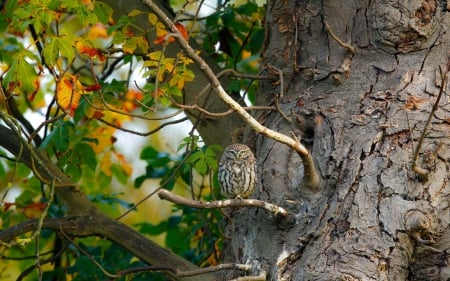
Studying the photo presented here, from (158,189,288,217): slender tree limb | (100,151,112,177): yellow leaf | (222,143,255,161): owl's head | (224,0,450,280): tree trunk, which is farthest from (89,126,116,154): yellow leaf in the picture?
(158,189,288,217): slender tree limb

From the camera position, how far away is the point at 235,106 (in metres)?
3.62

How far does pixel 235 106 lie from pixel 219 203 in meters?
0.41

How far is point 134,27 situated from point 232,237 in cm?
166

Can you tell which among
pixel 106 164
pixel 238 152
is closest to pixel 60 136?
pixel 238 152

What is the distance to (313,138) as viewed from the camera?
4.39m

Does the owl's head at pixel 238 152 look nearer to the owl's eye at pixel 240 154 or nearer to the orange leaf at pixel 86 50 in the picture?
the owl's eye at pixel 240 154

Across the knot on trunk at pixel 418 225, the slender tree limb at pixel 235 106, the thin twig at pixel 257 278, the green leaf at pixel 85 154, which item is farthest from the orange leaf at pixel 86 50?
the knot on trunk at pixel 418 225

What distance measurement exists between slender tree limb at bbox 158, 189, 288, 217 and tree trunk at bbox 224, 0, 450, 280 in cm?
16

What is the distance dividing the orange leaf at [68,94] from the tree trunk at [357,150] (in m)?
1.09

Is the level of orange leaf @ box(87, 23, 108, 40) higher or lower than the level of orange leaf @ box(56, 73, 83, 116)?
higher

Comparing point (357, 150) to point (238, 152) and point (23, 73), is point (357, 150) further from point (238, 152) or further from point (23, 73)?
point (23, 73)

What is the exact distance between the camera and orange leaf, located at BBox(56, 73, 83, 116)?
4.95m

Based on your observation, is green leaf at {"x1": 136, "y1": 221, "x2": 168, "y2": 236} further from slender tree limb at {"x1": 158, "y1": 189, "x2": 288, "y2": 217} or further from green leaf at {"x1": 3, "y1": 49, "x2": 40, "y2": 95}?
slender tree limb at {"x1": 158, "y1": 189, "x2": 288, "y2": 217}

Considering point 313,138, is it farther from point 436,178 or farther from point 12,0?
point 12,0
